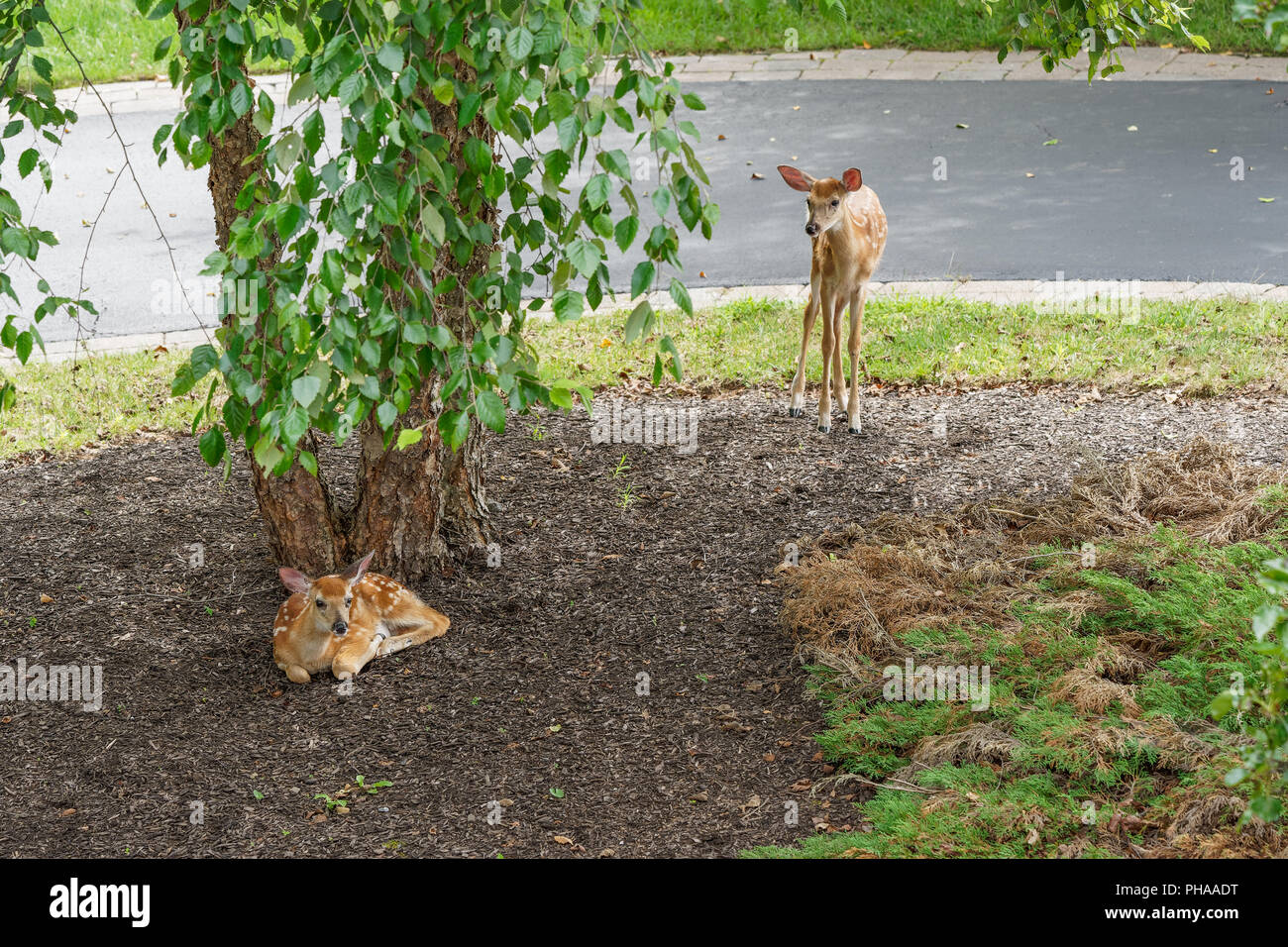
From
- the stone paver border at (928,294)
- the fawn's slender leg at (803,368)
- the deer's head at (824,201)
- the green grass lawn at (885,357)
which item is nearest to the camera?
the deer's head at (824,201)

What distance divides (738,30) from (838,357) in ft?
33.1

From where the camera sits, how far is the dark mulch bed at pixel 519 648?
4293 mm

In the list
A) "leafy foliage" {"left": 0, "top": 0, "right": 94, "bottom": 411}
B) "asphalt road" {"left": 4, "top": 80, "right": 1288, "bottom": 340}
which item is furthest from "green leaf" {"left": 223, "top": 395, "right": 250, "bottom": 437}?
"asphalt road" {"left": 4, "top": 80, "right": 1288, "bottom": 340}

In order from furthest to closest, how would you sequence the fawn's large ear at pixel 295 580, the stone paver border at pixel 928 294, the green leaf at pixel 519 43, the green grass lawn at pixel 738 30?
the green grass lawn at pixel 738 30 → the stone paver border at pixel 928 294 → the fawn's large ear at pixel 295 580 → the green leaf at pixel 519 43

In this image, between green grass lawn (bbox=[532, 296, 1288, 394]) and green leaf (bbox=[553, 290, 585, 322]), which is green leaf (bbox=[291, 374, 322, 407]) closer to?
green leaf (bbox=[553, 290, 585, 322])

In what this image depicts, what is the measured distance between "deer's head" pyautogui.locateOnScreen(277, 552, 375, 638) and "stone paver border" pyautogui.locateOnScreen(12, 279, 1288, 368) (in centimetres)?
413

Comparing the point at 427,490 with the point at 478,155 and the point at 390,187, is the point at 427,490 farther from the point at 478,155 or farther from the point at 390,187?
the point at 390,187

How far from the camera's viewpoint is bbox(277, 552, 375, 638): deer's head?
16.4ft

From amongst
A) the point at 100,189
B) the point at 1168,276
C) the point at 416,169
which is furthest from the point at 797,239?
the point at 416,169

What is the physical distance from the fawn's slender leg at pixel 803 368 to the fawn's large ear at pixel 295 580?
323 centimetres

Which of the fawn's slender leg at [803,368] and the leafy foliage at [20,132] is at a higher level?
the leafy foliage at [20,132]

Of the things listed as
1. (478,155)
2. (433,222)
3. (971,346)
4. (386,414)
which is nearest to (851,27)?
(971,346)

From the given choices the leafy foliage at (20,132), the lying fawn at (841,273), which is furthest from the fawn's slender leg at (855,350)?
the leafy foliage at (20,132)

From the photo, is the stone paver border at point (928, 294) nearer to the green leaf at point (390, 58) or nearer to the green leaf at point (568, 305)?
the green leaf at point (568, 305)
